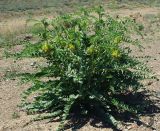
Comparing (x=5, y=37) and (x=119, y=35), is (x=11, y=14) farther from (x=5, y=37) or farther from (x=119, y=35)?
(x=119, y=35)

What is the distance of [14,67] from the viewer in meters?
9.48

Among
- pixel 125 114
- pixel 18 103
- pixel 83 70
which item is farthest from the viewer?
pixel 18 103

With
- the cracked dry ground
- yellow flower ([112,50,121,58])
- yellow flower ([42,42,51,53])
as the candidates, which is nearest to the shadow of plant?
the cracked dry ground

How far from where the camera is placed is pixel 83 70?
18.3 feet

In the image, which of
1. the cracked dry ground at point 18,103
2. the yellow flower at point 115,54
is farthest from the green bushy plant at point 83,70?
the cracked dry ground at point 18,103

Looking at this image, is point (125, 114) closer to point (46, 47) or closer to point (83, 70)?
point (83, 70)

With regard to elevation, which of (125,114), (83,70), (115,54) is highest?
(115,54)

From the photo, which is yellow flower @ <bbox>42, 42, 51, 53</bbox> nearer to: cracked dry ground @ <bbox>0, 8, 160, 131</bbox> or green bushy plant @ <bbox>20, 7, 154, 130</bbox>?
green bushy plant @ <bbox>20, 7, 154, 130</bbox>

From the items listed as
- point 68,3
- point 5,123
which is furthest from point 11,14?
point 5,123

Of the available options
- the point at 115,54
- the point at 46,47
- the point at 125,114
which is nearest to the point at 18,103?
the point at 46,47

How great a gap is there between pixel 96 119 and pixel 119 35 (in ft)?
3.52

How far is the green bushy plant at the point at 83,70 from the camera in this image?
18.3ft

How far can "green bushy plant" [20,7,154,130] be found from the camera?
18.3ft

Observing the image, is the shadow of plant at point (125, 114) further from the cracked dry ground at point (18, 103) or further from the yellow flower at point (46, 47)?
the yellow flower at point (46, 47)
